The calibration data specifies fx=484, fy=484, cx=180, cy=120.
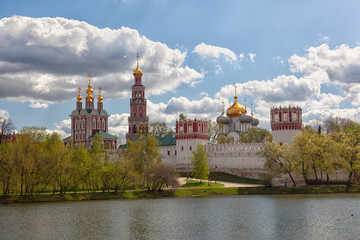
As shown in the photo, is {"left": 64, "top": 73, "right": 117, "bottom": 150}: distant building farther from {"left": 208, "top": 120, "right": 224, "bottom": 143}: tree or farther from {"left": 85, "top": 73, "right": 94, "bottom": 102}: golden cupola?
{"left": 208, "top": 120, "right": 224, "bottom": 143}: tree

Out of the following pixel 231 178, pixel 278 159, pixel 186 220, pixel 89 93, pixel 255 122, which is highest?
pixel 89 93

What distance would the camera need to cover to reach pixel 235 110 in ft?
370

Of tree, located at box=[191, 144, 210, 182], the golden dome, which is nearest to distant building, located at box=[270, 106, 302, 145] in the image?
tree, located at box=[191, 144, 210, 182]

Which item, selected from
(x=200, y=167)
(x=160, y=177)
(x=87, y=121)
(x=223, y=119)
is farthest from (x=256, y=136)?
(x=160, y=177)

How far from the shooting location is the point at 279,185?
218 ft

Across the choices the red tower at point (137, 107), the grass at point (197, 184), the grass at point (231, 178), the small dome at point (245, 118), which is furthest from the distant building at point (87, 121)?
the grass at point (197, 184)

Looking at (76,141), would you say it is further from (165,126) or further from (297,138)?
(297,138)

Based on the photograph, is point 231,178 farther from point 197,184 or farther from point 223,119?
point 223,119

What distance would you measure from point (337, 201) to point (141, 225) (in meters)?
22.7

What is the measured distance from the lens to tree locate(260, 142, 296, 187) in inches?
2527

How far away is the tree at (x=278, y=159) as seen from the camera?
211 ft

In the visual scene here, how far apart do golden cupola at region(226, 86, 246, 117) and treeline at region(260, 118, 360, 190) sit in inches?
1806

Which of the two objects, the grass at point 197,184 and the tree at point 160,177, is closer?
the tree at point 160,177

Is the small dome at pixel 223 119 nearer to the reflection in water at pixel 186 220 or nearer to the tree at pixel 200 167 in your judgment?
the tree at pixel 200 167
